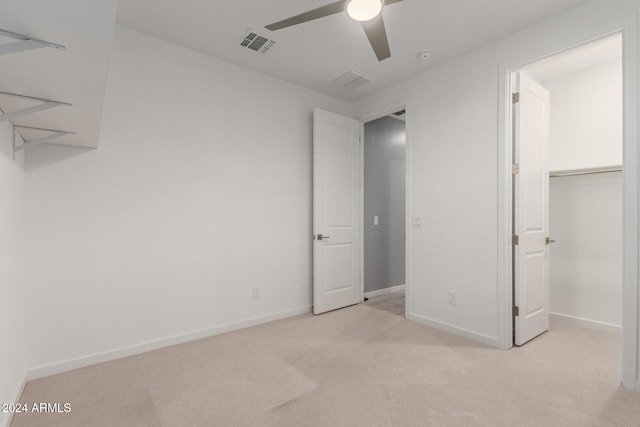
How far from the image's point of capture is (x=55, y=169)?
2264mm

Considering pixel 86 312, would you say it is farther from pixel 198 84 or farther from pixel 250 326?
pixel 198 84

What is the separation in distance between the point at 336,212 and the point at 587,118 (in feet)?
9.39

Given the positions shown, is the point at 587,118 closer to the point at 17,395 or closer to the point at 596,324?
the point at 596,324

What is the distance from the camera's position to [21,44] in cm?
89

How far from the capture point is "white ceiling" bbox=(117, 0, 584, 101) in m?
2.26

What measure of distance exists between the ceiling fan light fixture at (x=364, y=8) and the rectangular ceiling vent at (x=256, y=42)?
1022mm

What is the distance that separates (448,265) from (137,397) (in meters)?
2.77

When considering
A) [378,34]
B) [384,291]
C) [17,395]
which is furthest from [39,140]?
[384,291]

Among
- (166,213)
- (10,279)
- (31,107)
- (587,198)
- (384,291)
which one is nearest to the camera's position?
(31,107)

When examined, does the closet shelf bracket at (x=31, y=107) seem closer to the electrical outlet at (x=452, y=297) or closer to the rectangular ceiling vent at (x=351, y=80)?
the rectangular ceiling vent at (x=351, y=80)

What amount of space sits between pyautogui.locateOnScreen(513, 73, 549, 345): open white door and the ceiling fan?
1.40 meters

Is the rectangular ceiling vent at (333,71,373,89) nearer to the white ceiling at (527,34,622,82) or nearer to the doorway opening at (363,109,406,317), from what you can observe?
the doorway opening at (363,109,406,317)

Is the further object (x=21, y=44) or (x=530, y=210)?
(x=530, y=210)

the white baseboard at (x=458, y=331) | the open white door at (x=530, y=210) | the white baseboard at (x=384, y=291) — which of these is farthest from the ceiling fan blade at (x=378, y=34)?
the white baseboard at (x=384, y=291)
